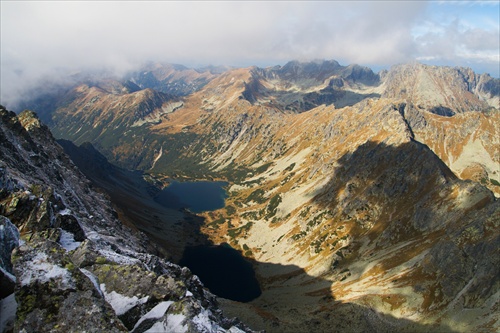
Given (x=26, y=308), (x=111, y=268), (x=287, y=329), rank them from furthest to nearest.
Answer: (x=287, y=329) → (x=111, y=268) → (x=26, y=308)

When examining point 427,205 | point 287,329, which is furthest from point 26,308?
point 427,205

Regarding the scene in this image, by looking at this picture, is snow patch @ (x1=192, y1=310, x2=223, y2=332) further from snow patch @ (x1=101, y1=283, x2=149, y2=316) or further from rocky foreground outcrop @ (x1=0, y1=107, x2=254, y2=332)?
snow patch @ (x1=101, y1=283, x2=149, y2=316)

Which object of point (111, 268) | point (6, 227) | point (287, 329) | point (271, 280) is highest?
point (6, 227)

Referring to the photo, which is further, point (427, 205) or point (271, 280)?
point (271, 280)

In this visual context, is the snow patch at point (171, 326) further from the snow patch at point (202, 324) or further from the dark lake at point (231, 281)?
the dark lake at point (231, 281)

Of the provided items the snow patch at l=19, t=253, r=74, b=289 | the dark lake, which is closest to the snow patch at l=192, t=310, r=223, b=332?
the snow patch at l=19, t=253, r=74, b=289

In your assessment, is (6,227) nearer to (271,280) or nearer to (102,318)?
(102,318)

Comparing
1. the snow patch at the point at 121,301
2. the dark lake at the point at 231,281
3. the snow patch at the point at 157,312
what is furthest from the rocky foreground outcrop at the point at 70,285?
the dark lake at the point at 231,281

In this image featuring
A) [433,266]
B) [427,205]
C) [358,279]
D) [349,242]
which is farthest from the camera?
[349,242]

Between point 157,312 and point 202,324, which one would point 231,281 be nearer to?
point 202,324
